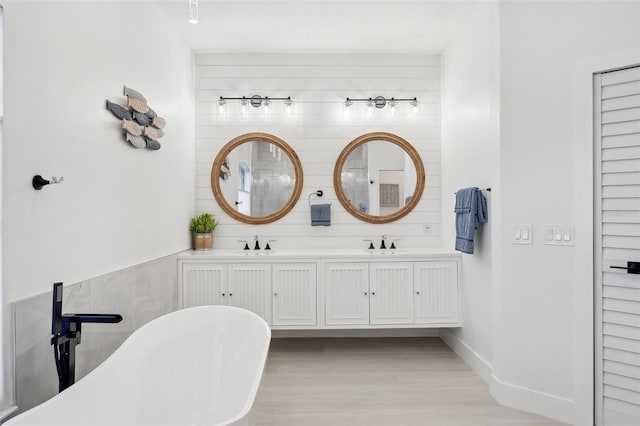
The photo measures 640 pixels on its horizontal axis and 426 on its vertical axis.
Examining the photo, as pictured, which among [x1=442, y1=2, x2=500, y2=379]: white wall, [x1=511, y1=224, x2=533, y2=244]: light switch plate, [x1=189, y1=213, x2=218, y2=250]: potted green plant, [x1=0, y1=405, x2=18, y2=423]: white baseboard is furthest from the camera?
[x1=189, y1=213, x2=218, y2=250]: potted green plant

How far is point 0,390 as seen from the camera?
140cm

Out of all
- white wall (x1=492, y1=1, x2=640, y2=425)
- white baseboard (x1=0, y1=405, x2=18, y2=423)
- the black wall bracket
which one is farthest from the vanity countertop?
white baseboard (x1=0, y1=405, x2=18, y2=423)

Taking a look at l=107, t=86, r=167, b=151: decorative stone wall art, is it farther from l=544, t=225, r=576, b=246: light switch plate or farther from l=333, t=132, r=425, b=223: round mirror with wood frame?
l=544, t=225, r=576, b=246: light switch plate

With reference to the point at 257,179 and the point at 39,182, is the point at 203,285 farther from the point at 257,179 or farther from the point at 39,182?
the point at 39,182

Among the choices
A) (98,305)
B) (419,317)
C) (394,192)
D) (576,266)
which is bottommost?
(419,317)

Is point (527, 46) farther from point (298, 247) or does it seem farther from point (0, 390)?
point (0, 390)

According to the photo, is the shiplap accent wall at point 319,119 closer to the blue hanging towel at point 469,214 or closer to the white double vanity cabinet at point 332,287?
the white double vanity cabinet at point 332,287

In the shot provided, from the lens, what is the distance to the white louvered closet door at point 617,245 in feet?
6.96

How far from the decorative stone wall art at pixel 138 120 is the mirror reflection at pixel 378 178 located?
1883 mm

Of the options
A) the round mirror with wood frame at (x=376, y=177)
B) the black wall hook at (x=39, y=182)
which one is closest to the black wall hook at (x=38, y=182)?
the black wall hook at (x=39, y=182)

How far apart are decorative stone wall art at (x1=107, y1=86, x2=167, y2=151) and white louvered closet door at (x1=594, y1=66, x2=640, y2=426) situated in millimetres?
2974

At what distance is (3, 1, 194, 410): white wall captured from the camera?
1.48 meters

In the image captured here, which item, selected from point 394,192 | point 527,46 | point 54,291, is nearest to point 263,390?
point 54,291

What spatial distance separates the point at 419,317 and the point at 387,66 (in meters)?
2.60
